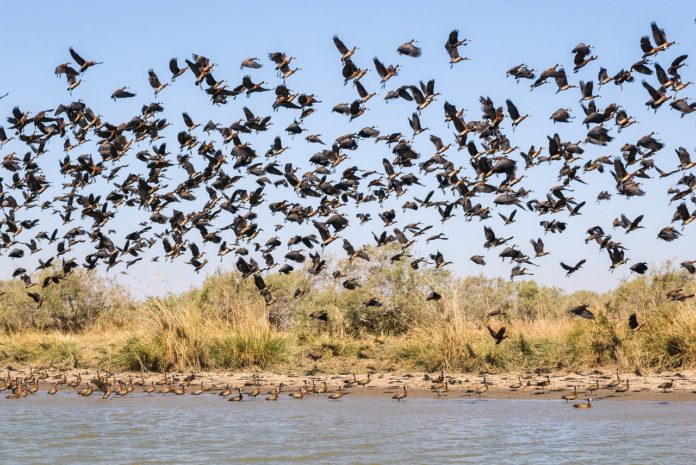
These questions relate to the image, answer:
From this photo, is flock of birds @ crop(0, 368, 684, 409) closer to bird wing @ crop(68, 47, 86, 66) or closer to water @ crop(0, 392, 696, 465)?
water @ crop(0, 392, 696, 465)

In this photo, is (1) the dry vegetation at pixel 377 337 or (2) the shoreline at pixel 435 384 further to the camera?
(1) the dry vegetation at pixel 377 337

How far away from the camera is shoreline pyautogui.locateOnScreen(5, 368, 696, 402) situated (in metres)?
17.3

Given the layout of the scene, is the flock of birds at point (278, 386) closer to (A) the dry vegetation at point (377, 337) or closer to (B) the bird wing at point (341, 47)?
(A) the dry vegetation at point (377, 337)

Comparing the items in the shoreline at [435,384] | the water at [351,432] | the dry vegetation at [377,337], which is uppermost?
the dry vegetation at [377,337]

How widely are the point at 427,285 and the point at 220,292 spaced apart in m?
9.10

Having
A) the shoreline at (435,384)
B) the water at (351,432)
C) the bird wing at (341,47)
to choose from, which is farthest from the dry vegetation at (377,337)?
the bird wing at (341,47)

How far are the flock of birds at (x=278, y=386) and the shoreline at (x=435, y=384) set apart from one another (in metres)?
0.02

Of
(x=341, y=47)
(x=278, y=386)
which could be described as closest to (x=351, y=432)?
(x=278, y=386)

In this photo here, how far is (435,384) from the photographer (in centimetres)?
1898

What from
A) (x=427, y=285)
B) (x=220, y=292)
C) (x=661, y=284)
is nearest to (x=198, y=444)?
(x=427, y=285)

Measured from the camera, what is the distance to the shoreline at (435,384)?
1731 cm

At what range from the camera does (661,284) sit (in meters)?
35.5

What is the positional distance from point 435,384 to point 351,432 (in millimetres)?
5177

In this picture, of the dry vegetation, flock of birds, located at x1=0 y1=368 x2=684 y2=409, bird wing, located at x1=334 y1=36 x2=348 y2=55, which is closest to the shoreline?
flock of birds, located at x1=0 y1=368 x2=684 y2=409
